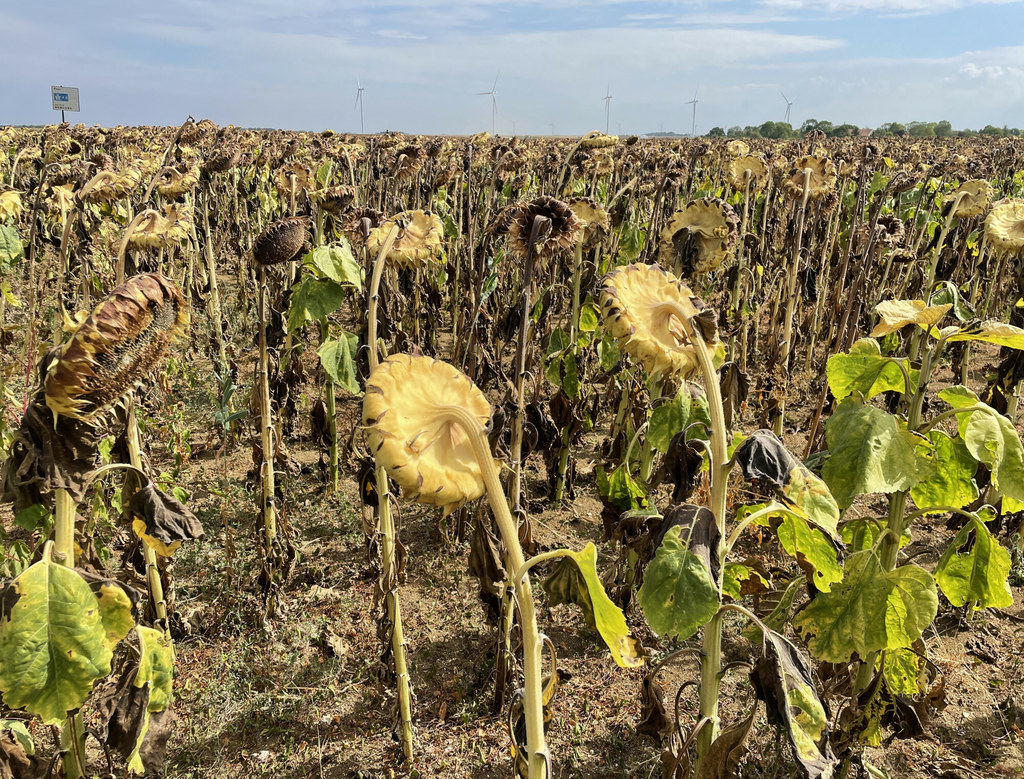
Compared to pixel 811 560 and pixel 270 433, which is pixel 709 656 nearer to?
pixel 811 560

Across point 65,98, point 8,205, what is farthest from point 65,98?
point 8,205

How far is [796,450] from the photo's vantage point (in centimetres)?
527

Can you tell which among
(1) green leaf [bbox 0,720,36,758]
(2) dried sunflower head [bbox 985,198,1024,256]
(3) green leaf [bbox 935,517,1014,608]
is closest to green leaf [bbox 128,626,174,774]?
(1) green leaf [bbox 0,720,36,758]

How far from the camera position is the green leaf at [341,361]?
9.45 feet

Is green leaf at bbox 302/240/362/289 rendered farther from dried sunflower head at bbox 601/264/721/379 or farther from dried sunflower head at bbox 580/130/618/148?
dried sunflower head at bbox 580/130/618/148

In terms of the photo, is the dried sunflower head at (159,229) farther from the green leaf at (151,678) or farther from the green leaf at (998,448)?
the green leaf at (998,448)

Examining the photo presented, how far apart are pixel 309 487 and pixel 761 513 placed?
12.5 ft

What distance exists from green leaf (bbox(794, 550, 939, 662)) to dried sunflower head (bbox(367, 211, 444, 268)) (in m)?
1.66

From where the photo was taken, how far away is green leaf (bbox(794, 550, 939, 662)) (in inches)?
71.7

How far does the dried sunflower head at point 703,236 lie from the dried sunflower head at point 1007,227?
4.28 ft

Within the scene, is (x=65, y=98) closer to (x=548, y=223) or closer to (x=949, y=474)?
(x=548, y=223)

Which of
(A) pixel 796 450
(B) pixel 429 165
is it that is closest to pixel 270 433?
(A) pixel 796 450

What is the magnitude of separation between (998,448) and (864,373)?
0.38 metres

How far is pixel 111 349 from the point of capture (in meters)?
1.22
